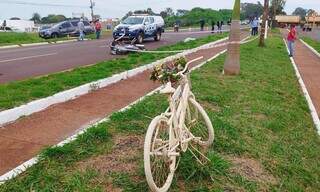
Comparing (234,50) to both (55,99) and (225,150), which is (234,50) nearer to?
(55,99)

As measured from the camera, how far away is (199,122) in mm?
5656

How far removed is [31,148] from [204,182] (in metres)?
2.40

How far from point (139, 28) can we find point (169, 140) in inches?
857

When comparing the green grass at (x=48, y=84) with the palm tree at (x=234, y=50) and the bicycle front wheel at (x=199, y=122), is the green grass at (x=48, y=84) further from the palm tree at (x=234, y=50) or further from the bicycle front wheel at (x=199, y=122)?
the bicycle front wheel at (x=199, y=122)

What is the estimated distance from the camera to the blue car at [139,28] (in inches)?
986

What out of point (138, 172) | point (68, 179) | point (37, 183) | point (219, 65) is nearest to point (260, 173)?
point (138, 172)

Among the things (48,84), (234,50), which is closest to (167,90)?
(48,84)

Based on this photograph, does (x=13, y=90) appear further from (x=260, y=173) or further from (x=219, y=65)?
(x=219, y=65)

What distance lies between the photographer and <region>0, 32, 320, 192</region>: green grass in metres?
4.72

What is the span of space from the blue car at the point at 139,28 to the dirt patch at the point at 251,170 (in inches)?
723

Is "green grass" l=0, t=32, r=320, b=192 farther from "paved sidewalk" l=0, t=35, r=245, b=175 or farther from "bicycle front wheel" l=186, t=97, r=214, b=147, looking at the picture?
"paved sidewalk" l=0, t=35, r=245, b=175

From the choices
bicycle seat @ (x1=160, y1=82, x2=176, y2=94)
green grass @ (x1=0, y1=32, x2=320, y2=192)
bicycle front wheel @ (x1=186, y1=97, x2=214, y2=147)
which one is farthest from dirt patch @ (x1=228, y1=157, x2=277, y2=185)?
bicycle seat @ (x1=160, y1=82, x2=176, y2=94)

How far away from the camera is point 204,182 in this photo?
483cm

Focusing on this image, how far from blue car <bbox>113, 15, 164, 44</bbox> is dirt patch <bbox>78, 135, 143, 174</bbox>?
1787cm
